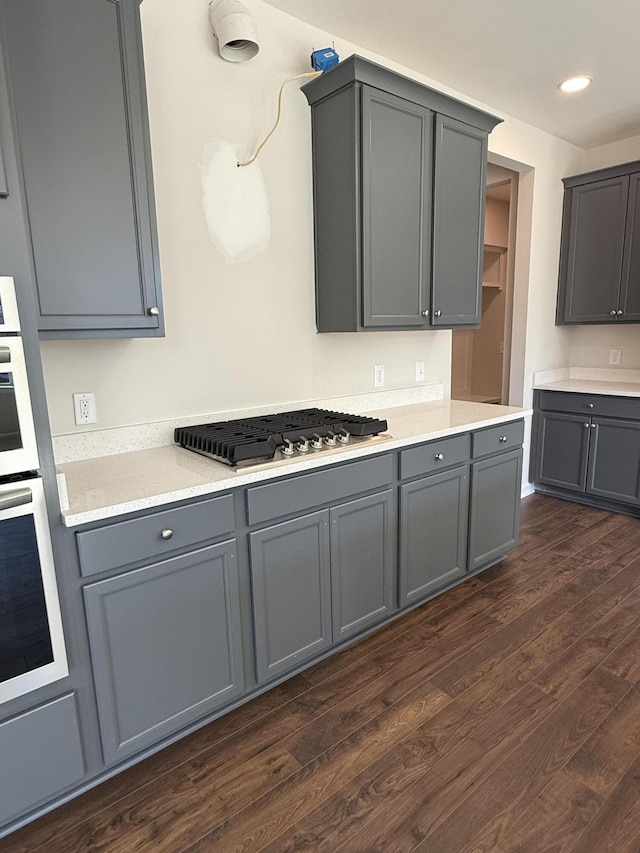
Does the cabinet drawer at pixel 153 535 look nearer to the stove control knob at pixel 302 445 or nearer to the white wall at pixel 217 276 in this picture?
the stove control knob at pixel 302 445

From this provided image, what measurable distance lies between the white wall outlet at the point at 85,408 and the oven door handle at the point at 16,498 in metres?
0.74

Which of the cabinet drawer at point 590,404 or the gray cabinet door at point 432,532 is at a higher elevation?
the cabinet drawer at point 590,404

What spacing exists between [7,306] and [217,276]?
1172 millimetres

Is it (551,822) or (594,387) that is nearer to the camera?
(551,822)

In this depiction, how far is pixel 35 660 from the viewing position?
1.36 metres

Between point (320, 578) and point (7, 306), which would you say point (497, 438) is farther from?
point (7, 306)

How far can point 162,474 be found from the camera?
1.73 metres

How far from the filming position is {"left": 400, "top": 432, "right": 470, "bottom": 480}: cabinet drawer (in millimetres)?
2266

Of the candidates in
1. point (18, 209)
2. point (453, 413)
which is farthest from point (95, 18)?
point (453, 413)

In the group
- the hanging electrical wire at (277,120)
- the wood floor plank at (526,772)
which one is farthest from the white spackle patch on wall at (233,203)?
the wood floor plank at (526,772)

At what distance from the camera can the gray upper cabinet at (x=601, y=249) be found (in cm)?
369

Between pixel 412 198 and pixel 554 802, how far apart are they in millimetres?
2472

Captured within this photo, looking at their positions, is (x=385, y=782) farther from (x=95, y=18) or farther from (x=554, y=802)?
(x=95, y=18)

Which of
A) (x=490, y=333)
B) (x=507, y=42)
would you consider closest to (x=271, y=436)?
(x=507, y=42)
